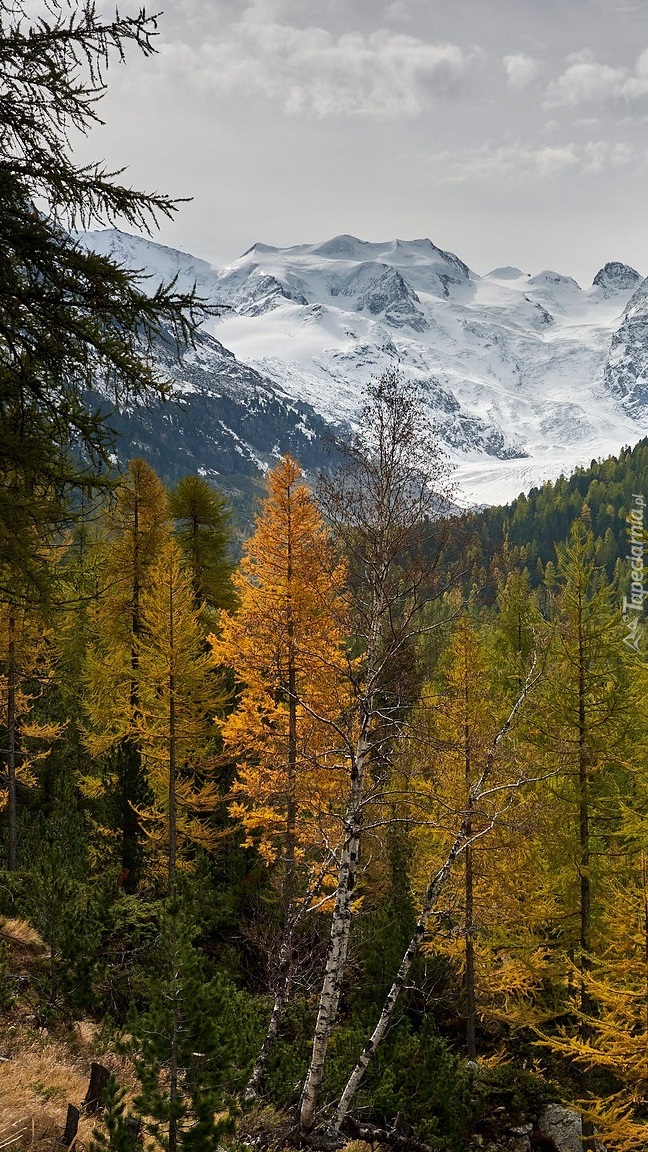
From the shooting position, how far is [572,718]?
45.0ft

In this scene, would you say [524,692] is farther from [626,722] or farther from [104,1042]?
[104,1042]

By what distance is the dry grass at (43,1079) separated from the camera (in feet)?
20.2

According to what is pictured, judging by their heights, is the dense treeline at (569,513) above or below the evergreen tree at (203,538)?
above

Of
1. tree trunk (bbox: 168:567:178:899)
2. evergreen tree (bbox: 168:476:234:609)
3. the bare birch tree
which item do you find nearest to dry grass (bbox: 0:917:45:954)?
tree trunk (bbox: 168:567:178:899)

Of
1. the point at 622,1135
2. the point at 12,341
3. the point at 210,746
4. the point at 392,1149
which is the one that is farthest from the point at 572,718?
the point at 12,341

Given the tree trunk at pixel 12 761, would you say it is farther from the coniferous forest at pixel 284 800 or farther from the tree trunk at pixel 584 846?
the tree trunk at pixel 584 846

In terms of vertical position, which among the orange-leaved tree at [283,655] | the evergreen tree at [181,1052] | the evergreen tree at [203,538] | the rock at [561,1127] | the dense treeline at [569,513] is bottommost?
the rock at [561,1127]

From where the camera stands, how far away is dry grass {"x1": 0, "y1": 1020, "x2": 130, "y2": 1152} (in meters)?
6.15

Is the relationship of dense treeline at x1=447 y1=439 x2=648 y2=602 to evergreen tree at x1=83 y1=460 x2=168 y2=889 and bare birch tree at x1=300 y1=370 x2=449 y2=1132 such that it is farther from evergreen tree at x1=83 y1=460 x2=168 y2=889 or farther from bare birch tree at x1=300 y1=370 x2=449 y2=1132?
bare birch tree at x1=300 y1=370 x2=449 y2=1132

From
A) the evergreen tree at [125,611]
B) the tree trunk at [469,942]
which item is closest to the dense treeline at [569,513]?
the evergreen tree at [125,611]

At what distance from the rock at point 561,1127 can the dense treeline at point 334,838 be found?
291mm

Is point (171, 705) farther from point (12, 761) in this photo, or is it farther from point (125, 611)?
point (12, 761)

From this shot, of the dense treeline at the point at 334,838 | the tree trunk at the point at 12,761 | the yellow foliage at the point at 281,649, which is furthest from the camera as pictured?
the tree trunk at the point at 12,761

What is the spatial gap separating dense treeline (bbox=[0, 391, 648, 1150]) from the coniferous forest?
8 centimetres
